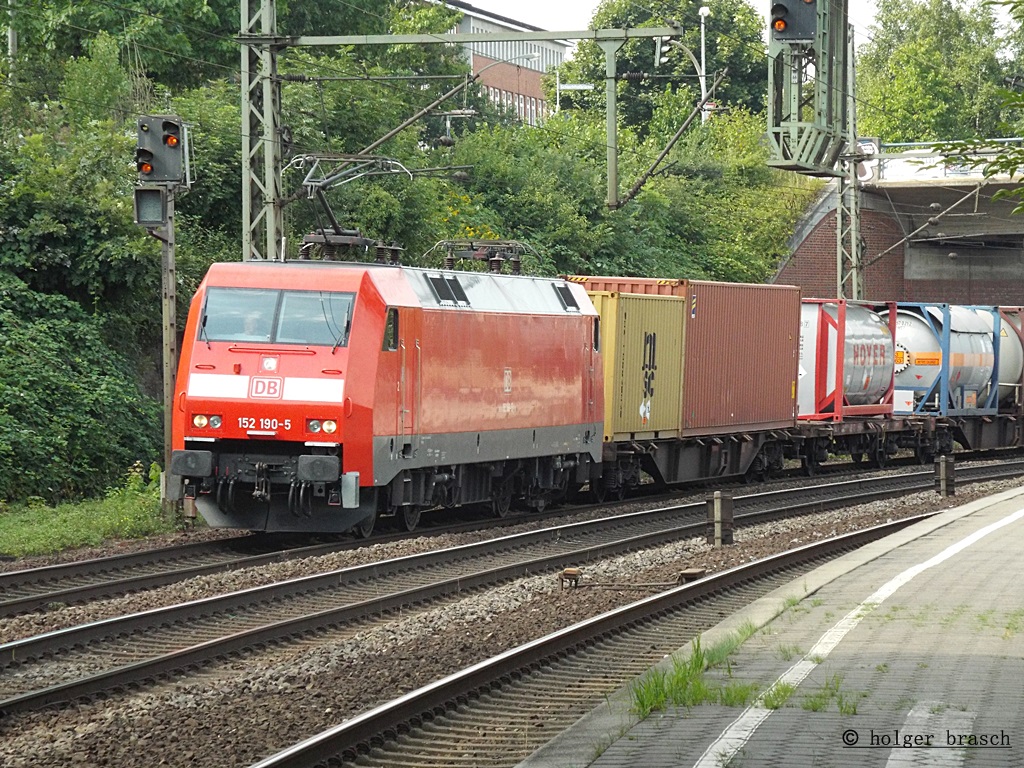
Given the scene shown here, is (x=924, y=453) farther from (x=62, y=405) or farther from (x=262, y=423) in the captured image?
(x=262, y=423)

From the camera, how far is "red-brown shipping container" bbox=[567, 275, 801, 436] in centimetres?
2591

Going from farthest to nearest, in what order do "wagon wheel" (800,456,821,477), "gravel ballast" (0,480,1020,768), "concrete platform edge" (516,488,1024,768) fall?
"wagon wheel" (800,456,821,477)
"gravel ballast" (0,480,1020,768)
"concrete platform edge" (516,488,1024,768)

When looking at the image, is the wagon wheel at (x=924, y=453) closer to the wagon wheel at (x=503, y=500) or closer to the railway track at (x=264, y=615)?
the wagon wheel at (x=503, y=500)

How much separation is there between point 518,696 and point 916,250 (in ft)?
154

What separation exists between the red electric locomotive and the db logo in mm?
11

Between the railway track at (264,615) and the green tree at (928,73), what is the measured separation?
56.6m

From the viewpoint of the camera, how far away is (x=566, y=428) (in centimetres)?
2208

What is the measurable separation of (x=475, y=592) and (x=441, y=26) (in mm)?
36261

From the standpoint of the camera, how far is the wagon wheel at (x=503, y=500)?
21375mm

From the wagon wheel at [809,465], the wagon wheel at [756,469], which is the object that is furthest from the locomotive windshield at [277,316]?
the wagon wheel at [809,465]

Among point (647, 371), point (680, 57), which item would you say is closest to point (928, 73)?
point (680, 57)

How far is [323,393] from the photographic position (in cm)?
1661

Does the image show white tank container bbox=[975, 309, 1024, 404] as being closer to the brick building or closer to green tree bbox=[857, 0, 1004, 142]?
green tree bbox=[857, 0, 1004, 142]

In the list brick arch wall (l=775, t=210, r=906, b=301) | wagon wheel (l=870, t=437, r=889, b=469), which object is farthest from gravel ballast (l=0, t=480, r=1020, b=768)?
brick arch wall (l=775, t=210, r=906, b=301)
